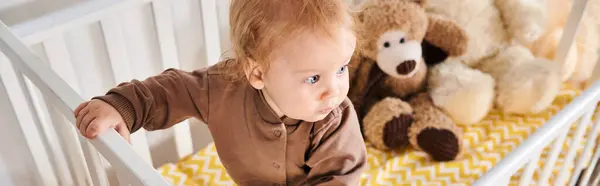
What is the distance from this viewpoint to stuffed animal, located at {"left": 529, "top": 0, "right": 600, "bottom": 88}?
1422 mm

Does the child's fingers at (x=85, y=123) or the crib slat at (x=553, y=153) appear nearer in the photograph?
the child's fingers at (x=85, y=123)

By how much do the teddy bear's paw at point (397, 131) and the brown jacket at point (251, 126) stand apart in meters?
0.40

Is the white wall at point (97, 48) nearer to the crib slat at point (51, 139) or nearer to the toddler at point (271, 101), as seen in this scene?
the crib slat at point (51, 139)

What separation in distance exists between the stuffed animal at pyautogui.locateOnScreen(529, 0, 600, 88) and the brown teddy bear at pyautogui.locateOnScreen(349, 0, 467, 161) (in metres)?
0.29

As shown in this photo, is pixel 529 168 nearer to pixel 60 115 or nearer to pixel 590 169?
pixel 590 169

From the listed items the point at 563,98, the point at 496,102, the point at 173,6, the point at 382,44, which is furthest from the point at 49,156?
the point at 563,98

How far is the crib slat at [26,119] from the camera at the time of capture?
0.89m

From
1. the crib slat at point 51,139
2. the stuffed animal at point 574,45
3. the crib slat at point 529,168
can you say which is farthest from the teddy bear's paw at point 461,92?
the crib slat at point 51,139

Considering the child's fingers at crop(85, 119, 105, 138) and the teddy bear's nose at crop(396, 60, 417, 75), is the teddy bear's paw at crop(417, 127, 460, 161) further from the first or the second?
the child's fingers at crop(85, 119, 105, 138)

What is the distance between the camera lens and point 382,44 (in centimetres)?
123

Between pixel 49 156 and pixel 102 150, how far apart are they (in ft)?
1.37

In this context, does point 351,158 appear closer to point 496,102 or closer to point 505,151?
point 505,151

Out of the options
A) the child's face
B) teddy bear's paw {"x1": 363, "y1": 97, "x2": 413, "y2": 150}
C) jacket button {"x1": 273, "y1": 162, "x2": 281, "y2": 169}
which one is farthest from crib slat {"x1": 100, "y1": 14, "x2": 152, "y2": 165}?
teddy bear's paw {"x1": 363, "y1": 97, "x2": 413, "y2": 150}

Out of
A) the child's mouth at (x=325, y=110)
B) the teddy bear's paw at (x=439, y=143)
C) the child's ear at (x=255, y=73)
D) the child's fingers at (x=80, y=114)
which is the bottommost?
the teddy bear's paw at (x=439, y=143)
